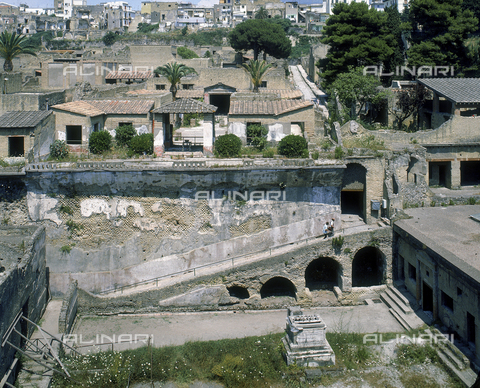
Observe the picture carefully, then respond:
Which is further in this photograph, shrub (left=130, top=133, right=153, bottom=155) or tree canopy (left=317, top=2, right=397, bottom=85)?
tree canopy (left=317, top=2, right=397, bottom=85)

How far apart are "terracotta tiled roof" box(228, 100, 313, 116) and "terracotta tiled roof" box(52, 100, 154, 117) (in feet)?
15.6

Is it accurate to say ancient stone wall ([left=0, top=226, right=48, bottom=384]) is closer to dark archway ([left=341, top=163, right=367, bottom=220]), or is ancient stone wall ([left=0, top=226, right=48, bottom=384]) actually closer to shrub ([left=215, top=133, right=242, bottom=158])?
shrub ([left=215, top=133, right=242, bottom=158])

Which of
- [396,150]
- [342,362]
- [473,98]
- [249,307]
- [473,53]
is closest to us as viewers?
[342,362]

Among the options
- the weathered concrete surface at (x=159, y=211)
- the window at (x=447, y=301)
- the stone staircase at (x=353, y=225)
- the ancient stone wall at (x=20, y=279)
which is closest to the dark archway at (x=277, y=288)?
the weathered concrete surface at (x=159, y=211)

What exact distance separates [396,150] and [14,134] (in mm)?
18036

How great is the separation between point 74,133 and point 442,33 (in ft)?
77.4

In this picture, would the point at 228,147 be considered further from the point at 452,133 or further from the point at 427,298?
the point at 452,133

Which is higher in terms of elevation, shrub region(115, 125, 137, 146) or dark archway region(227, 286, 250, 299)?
shrub region(115, 125, 137, 146)

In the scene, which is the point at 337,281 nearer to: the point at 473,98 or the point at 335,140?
the point at 335,140

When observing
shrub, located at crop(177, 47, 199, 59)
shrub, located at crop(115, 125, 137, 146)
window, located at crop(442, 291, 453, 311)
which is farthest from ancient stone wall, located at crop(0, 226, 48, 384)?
shrub, located at crop(177, 47, 199, 59)

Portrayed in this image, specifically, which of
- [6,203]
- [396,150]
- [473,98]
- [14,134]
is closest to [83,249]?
[6,203]

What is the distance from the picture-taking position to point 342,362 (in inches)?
710

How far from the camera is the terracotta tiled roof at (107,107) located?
27.8 metres

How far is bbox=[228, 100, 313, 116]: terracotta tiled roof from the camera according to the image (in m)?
27.6
